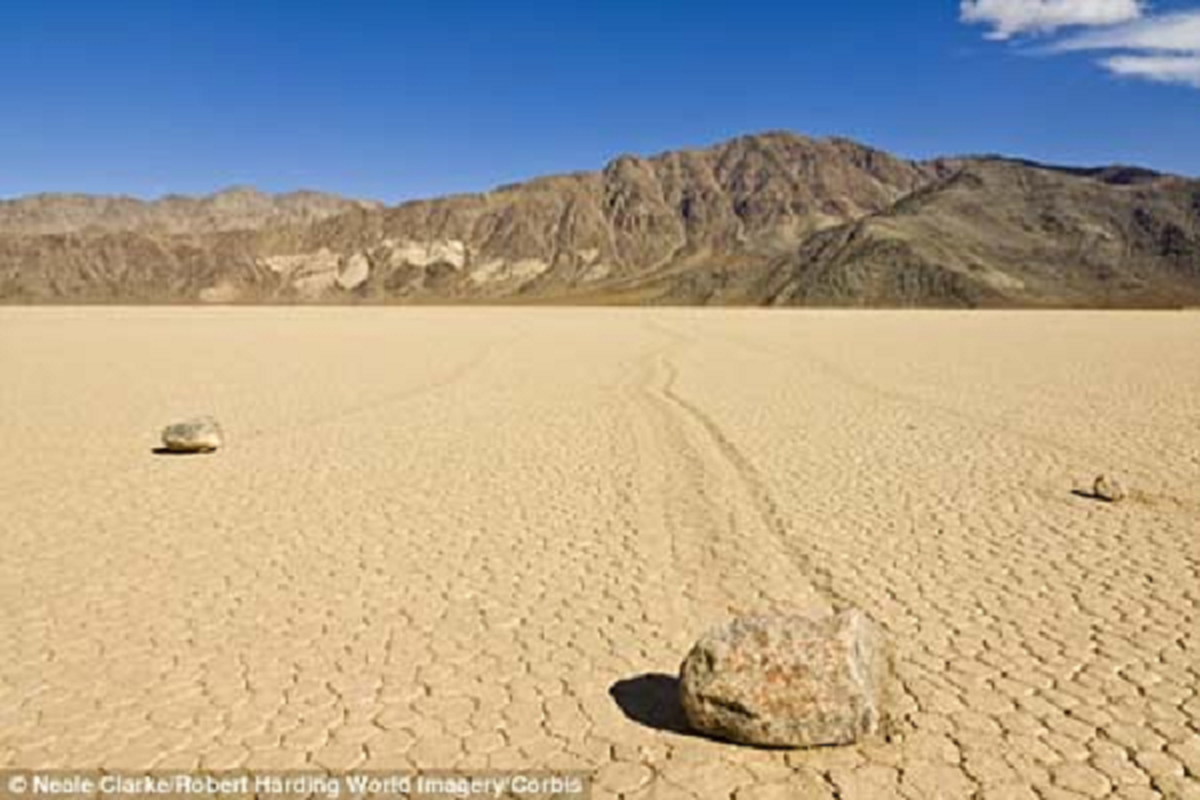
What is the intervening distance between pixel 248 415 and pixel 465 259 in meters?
135

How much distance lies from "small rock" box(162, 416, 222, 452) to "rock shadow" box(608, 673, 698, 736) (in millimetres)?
8082

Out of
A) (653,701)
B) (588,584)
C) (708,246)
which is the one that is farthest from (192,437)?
(708,246)

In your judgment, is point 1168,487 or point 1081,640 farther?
point 1168,487

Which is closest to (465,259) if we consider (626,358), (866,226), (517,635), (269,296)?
(269,296)

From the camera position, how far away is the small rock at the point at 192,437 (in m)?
11.0

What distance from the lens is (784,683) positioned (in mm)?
3779

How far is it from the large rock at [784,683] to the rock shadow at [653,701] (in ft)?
0.91

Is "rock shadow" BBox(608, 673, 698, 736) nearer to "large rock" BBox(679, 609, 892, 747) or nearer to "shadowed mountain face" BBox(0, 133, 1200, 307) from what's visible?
"large rock" BBox(679, 609, 892, 747)

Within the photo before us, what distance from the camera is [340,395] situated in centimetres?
1739

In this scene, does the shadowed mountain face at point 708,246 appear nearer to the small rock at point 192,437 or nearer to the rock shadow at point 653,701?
the small rock at point 192,437

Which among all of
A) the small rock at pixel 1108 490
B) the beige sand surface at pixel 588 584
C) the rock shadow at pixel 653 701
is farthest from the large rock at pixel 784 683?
the small rock at pixel 1108 490

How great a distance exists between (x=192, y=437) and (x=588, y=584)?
684cm

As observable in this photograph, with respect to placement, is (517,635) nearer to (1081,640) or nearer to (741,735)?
(741,735)

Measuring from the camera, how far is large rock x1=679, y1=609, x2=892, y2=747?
3.78 metres
